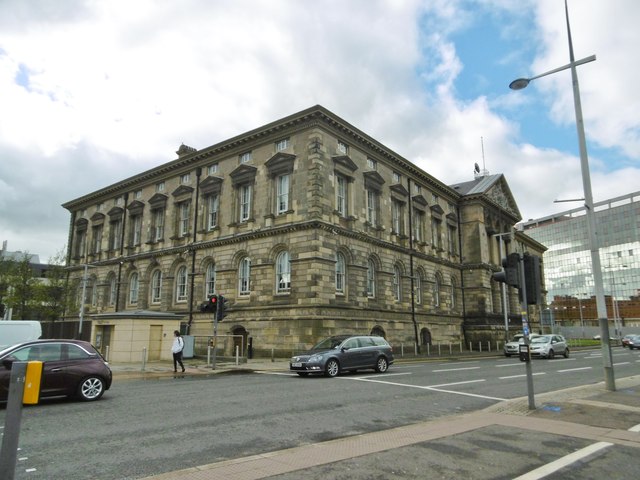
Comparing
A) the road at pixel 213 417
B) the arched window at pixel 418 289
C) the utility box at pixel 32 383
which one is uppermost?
the arched window at pixel 418 289

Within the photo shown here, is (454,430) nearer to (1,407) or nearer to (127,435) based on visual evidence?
(127,435)

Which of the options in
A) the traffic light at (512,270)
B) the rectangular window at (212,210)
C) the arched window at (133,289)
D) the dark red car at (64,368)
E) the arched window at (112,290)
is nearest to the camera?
the traffic light at (512,270)

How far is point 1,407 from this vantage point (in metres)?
10.4

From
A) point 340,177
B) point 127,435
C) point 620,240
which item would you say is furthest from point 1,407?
point 620,240

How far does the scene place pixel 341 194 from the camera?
30391mm

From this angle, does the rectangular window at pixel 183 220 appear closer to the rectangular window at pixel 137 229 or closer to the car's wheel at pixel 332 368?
the rectangular window at pixel 137 229

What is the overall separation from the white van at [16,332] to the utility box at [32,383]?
15.0 m

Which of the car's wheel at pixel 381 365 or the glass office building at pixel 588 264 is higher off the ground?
the glass office building at pixel 588 264

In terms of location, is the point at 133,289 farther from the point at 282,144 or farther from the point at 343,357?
the point at 343,357

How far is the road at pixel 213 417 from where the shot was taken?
20.6 feet

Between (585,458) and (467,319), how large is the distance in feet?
126

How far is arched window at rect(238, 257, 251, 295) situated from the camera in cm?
3062

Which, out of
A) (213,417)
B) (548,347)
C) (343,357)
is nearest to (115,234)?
(343,357)

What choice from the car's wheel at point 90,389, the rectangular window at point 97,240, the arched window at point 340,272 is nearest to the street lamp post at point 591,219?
the car's wheel at point 90,389
